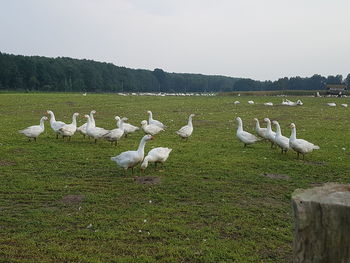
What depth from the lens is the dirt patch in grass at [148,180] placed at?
9.77m

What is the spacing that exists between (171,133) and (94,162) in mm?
7781

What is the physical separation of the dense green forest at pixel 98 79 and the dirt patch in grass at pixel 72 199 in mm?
103277

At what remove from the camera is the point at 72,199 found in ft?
27.3

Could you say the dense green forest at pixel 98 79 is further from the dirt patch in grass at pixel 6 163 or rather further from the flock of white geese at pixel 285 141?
the flock of white geese at pixel 285 141

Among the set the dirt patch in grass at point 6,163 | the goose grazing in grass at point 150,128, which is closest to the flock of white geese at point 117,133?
the goose grazing in grass at point 150,128

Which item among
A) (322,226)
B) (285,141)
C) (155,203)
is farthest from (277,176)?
(322,226)

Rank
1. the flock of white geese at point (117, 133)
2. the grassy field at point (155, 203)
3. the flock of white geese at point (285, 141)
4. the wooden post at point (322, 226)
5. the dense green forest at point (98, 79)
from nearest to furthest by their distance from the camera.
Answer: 1. the wooden post at point (322, 226)
2. the grassy field at point (155, 203)
3. the flock of white geese at point (117, 133)
4. the flock of white geese at point (285, 141)
5. the dense green forest at point (98, 79)

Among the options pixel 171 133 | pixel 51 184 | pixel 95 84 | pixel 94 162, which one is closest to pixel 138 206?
pixel 51 184

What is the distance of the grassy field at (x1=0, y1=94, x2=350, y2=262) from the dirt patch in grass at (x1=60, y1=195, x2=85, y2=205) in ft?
0.07

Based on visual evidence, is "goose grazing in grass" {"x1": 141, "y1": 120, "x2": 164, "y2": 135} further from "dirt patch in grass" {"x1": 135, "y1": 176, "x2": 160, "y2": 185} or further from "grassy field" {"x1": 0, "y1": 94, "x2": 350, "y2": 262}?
"dirt patch in grass" {"x1": 135, "y1": 176, "x2": 160, "y2": 185}

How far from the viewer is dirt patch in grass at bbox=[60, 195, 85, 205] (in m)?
8.12

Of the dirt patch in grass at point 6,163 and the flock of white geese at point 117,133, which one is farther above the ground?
the flock of white geese at point 117,133

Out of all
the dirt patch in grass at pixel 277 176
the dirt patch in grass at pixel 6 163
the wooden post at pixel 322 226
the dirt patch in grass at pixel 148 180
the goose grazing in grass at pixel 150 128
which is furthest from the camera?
the goose grazing in grass at pixel 150 128

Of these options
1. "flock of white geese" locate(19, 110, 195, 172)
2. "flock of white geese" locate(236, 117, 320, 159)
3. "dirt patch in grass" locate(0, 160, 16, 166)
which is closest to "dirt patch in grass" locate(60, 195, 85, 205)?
"flock of white geese" locate(19, 110, 195, 172)
